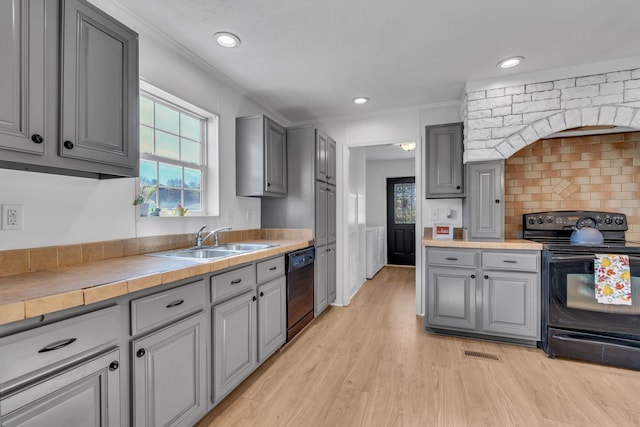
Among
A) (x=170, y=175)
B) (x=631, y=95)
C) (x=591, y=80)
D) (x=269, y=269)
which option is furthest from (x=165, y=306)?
(x=631, y=95)

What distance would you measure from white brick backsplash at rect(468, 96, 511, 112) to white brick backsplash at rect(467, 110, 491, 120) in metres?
0.03

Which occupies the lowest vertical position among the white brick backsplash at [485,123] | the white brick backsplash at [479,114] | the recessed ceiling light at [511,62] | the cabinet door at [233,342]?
the cabinet door at [233,342]

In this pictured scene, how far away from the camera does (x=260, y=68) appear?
2.58 m

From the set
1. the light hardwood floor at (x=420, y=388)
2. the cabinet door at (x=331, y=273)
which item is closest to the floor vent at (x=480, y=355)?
the light hardwood floor at (x=420, y=388)

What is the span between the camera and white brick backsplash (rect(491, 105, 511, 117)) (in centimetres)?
280

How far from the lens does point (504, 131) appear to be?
2.81 metres

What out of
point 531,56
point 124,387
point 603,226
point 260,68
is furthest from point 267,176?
point 603,226

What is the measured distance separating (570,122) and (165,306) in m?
3.45

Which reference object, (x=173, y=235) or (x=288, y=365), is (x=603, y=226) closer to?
(x=288, y=365)

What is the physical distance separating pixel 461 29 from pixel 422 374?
8.19 feet

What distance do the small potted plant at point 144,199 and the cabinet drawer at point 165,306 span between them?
792 mm

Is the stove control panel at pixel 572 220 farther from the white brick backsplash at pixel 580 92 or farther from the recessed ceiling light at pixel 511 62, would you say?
the recessed ceiling light at pixel 511 62

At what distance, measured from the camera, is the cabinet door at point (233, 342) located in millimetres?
1742

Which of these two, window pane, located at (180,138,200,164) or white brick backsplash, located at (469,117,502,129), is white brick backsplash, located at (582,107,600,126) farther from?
window pane, located at (180,138,200,164)
